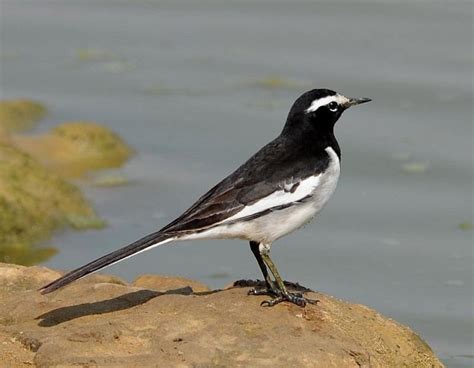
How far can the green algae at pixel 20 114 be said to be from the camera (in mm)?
14266

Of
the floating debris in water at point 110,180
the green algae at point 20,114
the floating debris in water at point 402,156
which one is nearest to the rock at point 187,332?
the floating debris in water at point 110,180

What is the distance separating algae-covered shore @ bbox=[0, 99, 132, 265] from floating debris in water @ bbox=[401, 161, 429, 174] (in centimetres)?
301

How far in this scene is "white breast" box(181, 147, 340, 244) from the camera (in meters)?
8.34

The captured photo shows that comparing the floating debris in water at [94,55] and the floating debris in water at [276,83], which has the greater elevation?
the floating debris in water at [94,55]

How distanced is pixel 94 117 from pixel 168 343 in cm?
754

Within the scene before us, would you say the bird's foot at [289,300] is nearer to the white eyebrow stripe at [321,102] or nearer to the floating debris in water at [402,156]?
the white eyebrow stripe at [321,102]

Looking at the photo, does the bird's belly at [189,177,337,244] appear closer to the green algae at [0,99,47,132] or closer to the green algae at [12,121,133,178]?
the green algae at [12,121,133,178]

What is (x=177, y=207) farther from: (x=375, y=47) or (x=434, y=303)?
(x=375, y=47)

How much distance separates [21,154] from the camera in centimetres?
1266

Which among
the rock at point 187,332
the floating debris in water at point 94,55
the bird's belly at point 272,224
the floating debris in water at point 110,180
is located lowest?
the rock at point 187,332

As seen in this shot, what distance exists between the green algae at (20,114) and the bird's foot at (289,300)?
22.1 ft

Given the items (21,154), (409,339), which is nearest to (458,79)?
(21,154)

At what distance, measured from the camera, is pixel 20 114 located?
1438cm

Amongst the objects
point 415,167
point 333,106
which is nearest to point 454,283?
point 415,167
